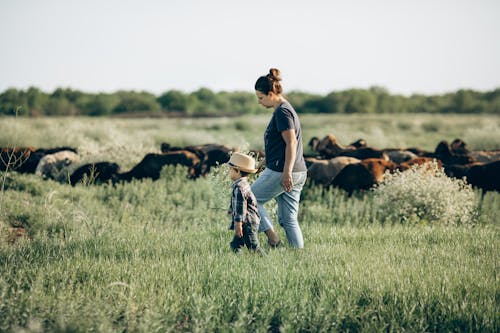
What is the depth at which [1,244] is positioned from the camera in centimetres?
601

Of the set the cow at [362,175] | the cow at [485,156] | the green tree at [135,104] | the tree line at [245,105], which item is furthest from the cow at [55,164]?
the green tree at [135,104]

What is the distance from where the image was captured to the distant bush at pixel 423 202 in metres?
8.32

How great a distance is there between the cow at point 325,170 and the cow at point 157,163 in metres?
2.94

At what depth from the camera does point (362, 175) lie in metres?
10.2

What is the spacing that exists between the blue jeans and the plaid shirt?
0.15 m

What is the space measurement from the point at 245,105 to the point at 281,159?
6925cm

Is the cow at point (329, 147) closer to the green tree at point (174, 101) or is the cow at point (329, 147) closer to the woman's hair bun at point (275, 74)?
the woman's hair bun at point (275, 74)

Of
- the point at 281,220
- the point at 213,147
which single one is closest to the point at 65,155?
the point at 213,147

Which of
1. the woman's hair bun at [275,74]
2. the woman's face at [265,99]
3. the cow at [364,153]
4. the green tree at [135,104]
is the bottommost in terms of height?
the cow at [364,153]

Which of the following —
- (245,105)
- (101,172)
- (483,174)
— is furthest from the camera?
(245,105)

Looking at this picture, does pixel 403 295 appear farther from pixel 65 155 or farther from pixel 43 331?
pixel 65 155

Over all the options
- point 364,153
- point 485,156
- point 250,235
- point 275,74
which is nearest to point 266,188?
point 250,235

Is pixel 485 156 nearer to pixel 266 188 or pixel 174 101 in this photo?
pixel 266 188

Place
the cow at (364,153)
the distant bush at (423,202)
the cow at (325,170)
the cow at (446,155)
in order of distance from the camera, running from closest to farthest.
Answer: the distant bush at (423,202)
the cow at (325,170)
the cow at (364,153)
the cow at (446,155)
